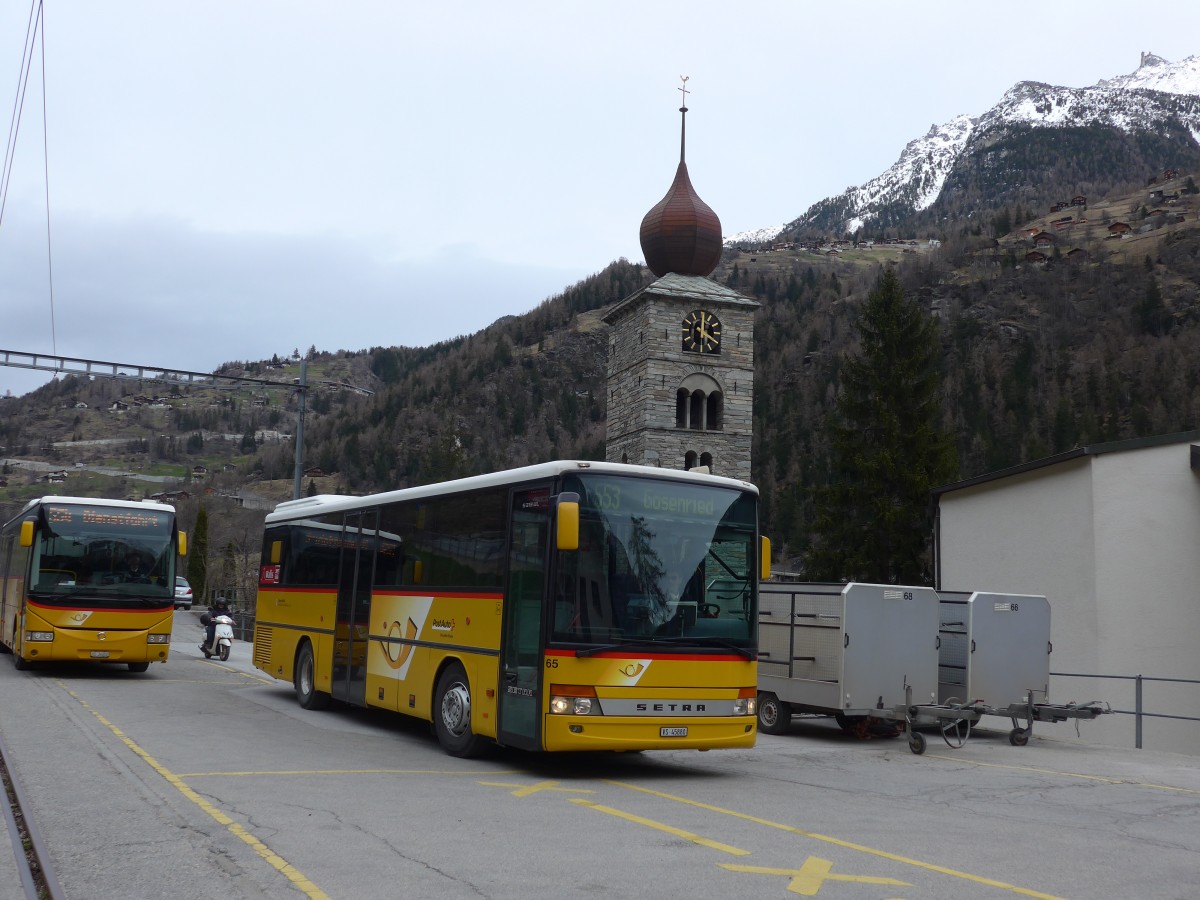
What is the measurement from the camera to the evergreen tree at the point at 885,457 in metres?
47.7

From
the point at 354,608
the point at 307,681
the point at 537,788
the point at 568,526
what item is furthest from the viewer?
the point at 307,681

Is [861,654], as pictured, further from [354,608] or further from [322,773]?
[322,773]

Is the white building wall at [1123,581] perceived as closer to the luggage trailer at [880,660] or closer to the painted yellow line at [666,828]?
the luggage trailer at [880,660]

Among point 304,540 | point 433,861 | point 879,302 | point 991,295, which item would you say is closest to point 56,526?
point 304,540

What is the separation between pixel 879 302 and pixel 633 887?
48979mm

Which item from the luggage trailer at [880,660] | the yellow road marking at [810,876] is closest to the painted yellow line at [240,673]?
the luggage trailer at [880,660]

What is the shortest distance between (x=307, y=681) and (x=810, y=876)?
434 inches

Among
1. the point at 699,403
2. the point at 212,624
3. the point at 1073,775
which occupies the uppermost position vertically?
the point at 699,403

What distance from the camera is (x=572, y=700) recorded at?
34.0 feet

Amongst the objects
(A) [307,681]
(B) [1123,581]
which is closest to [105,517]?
(A) [307,681]

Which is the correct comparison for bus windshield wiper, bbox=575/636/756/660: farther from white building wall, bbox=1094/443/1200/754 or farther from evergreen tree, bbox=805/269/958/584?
evergreen tree, bbox=805/269/958/584

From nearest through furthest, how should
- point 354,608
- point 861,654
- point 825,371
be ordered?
point 354,608 → point 861,654 → point 825,371

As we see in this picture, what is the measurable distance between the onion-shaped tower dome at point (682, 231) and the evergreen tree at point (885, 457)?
7975 mm

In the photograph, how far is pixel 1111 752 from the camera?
15.7m
